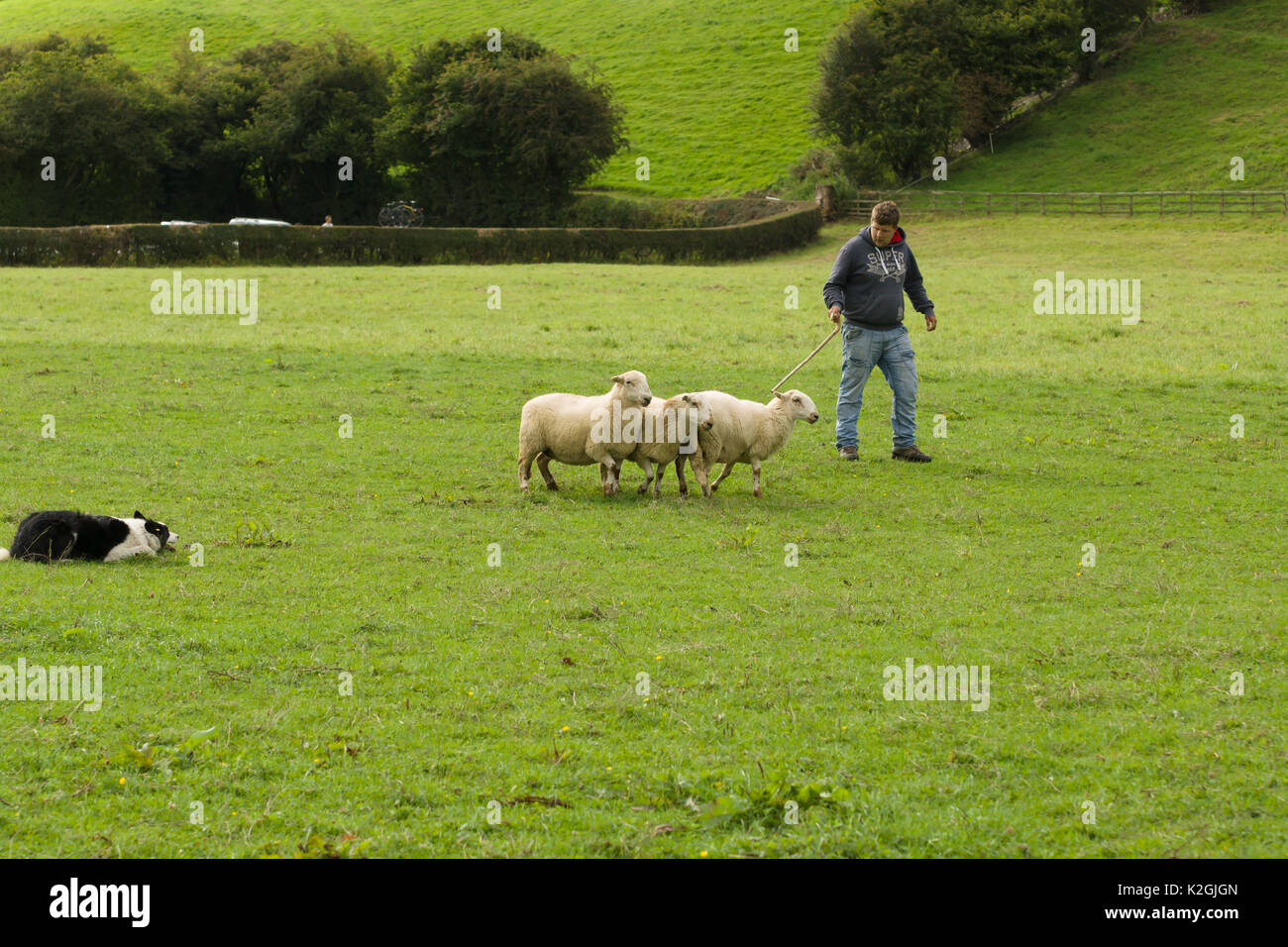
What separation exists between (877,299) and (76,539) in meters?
9.41

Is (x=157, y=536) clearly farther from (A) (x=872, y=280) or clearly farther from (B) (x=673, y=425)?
(A) (x=872, y=280)

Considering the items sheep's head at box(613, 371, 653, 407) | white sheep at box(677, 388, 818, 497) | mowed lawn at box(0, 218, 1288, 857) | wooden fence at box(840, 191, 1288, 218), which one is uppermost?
wooden fence at box(840, 191, 1288, 218)

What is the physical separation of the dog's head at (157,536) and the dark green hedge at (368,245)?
37811 millimetres

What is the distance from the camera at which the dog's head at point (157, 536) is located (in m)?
10.4

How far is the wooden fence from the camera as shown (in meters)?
55.3

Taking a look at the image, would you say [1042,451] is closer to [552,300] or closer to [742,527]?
[742,527]

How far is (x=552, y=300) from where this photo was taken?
34.5 metres

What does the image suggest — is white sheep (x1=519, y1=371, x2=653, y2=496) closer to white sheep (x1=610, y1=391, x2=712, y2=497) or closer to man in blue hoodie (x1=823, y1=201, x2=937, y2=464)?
white sheep (x1=610, y1=391, x2=712, y2=497)

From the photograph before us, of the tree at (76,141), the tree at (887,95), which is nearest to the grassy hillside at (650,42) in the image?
the tree at (887,95)

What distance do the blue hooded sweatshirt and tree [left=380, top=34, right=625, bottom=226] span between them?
50761 millimetres

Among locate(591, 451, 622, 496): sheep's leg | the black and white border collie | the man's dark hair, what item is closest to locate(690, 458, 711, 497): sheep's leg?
locate(591, 451, 622, 496): sheep's leg

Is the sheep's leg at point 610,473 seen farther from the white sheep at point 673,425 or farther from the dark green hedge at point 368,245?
the dark green hedge at point 368,245
